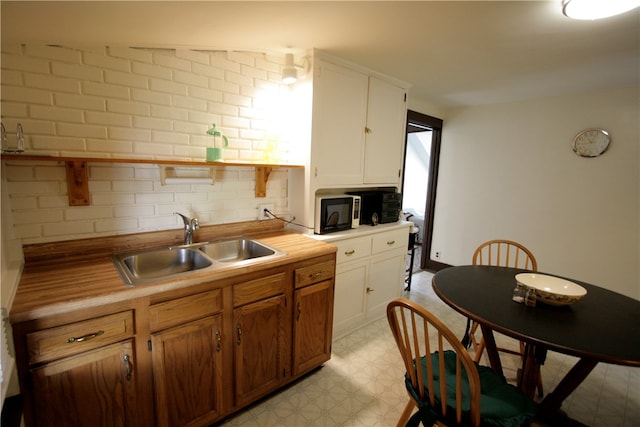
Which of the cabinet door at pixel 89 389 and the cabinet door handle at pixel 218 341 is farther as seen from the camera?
the cabinet door handle at pixel 218 341

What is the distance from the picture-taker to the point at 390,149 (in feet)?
9.56

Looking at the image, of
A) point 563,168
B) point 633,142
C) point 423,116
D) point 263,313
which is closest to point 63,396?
point 263,313

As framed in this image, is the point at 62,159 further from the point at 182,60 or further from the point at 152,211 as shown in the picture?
the point at 182,60

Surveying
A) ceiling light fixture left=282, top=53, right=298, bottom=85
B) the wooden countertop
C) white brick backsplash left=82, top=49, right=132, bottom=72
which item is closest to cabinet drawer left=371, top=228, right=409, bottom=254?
the wooden countertop

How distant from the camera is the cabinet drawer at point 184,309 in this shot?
135 centimetres

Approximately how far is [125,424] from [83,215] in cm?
107

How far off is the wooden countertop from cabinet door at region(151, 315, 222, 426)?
23cm

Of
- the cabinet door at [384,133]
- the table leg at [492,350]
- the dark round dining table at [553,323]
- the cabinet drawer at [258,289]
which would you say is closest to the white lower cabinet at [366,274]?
the cabinet door at [384,133]

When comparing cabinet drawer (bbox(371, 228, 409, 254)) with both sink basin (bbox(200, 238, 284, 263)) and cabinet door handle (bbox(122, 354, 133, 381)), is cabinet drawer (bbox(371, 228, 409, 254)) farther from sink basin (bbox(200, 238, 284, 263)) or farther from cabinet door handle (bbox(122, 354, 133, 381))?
cabinet door handle (bbox(122, 354, 133, 381))

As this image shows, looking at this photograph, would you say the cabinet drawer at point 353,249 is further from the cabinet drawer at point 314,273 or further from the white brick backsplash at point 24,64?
the white brick backsplash at point 24,64

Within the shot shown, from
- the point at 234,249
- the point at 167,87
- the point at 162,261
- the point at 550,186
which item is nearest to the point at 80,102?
the point at 167,87

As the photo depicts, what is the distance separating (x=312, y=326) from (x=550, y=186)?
296 centimetres

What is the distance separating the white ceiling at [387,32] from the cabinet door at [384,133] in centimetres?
24

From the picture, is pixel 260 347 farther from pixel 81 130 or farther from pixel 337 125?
pixel 337 125
